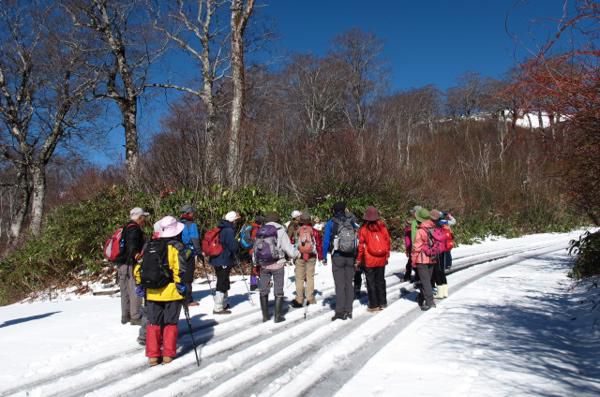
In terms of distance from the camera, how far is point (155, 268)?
17.9 ft

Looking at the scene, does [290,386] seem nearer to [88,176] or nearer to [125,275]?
[125,275]

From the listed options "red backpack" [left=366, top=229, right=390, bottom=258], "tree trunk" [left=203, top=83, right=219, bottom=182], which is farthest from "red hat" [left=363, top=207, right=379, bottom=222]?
"tree trunk" [left=203, top=83, right=219, bottom=182]

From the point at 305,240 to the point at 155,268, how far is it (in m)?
3.54

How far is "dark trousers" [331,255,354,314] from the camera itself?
7.51 metres

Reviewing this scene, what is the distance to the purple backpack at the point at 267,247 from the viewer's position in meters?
7.58

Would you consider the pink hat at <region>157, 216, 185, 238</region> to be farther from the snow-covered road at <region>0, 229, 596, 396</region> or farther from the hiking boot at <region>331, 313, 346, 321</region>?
the hiking boot at <region>331, 313, 346, 321</region>

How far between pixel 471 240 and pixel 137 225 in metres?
21.3

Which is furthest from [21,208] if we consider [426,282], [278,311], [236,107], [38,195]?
[426,282]

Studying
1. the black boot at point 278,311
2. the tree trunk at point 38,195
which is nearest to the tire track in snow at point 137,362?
the black boot at point 278,311

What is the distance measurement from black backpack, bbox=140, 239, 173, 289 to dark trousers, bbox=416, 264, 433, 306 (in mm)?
4783

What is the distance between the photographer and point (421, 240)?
852 centimetres

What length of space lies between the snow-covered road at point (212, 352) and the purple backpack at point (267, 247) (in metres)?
1.03

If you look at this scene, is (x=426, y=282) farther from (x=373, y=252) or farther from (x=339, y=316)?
(x=339, y=316)

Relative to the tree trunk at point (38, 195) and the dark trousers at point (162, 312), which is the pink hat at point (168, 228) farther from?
the tree trunk at point (38, 195)
